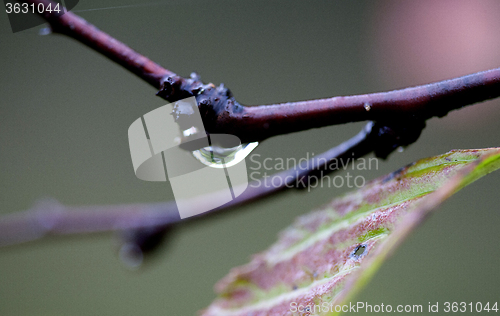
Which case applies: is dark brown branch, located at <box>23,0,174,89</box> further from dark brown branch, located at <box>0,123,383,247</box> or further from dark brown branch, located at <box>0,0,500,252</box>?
dark brown branch, located at <box>0,123,383,247</box>

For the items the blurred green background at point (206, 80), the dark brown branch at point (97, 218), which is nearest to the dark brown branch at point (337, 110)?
the dark brown branch at point (97, 218)

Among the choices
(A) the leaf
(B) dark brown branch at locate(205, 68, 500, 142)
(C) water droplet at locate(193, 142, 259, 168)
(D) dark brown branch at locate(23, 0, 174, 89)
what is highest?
(D) dark brown branch at locate(23, 0, 174, 89)

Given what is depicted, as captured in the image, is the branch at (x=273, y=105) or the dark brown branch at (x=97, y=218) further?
the dark brown branch at (x=97, y=218)

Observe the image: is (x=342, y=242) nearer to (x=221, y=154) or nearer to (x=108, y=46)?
(x=221, y=154)

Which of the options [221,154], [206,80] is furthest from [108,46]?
[206,80]

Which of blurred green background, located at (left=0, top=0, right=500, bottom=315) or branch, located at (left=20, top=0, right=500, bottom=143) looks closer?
branch, located at (left=20, top=0, right=500, bottom=143)

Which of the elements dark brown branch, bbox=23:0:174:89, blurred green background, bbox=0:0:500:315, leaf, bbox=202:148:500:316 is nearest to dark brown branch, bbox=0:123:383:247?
leaf, bbox=202:148:500:316

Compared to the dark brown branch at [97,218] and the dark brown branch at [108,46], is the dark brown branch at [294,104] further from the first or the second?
the dark brown branch at [97,218]
